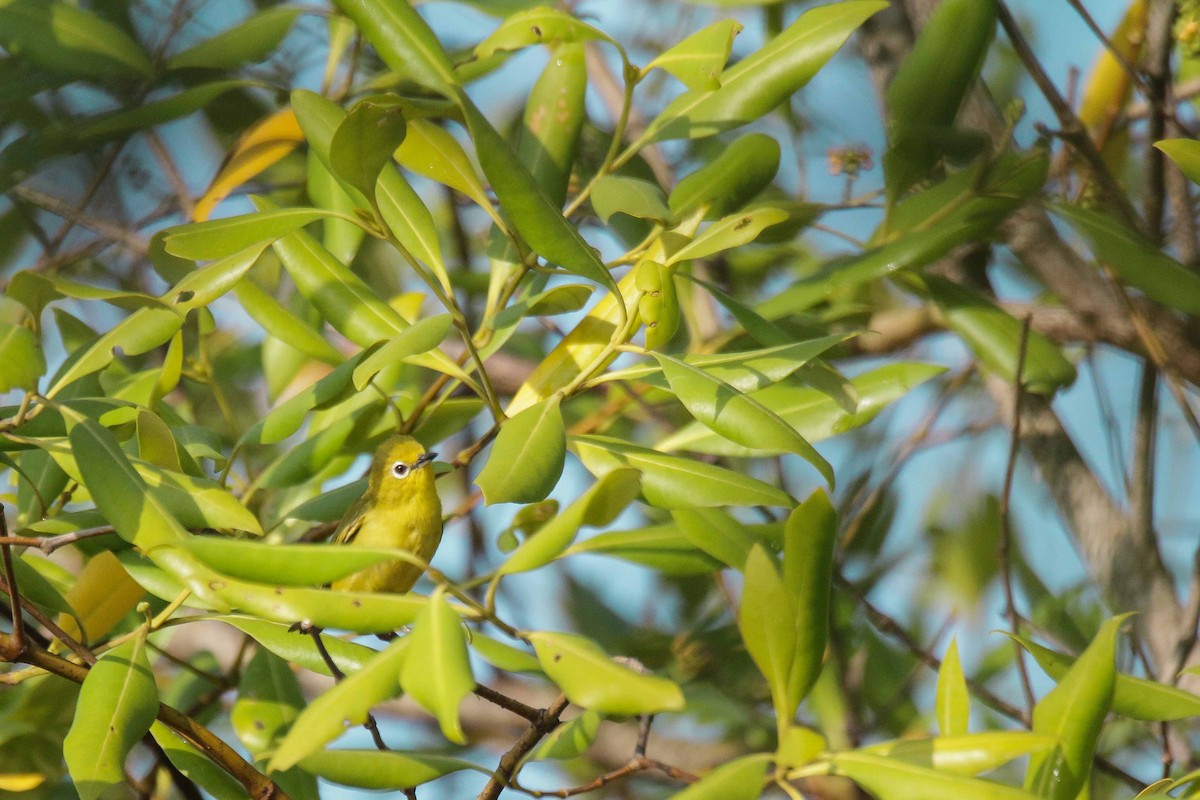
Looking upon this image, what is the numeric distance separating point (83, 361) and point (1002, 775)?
9.45 feet

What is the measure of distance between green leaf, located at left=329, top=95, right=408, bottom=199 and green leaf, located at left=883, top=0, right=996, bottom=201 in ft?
3.55

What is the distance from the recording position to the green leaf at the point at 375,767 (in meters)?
1.26

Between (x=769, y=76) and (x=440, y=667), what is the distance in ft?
3.93

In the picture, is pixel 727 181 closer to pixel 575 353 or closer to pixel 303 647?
pixel 575 353

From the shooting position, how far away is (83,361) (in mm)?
1538

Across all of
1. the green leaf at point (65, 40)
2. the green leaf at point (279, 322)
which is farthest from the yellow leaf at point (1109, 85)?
the green leaf at point (65, 40)

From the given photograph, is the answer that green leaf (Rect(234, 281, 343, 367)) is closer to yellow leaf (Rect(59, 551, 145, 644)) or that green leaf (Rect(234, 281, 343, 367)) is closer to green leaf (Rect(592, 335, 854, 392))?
yellow leaf (Rect(59, 551, 145, 644))

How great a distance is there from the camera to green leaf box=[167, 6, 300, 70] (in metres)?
2.36

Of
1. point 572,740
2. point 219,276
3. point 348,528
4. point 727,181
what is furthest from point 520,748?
point 348,528

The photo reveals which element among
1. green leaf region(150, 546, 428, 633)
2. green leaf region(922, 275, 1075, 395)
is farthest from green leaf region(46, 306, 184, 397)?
green leaf region(922, 275, 1075, 395)

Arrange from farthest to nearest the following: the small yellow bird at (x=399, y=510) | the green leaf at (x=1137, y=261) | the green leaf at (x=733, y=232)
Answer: the small yellow bird at (x=399, y=510) < the green leaf at (x=1137, y=261) < the green leaf at (x=733, y=232)

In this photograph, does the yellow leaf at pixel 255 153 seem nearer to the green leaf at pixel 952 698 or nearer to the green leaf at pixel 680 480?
the green leaf at pixel 680 480

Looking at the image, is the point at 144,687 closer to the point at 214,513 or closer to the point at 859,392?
the point at 214,513

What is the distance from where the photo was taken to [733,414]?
1413 mm
